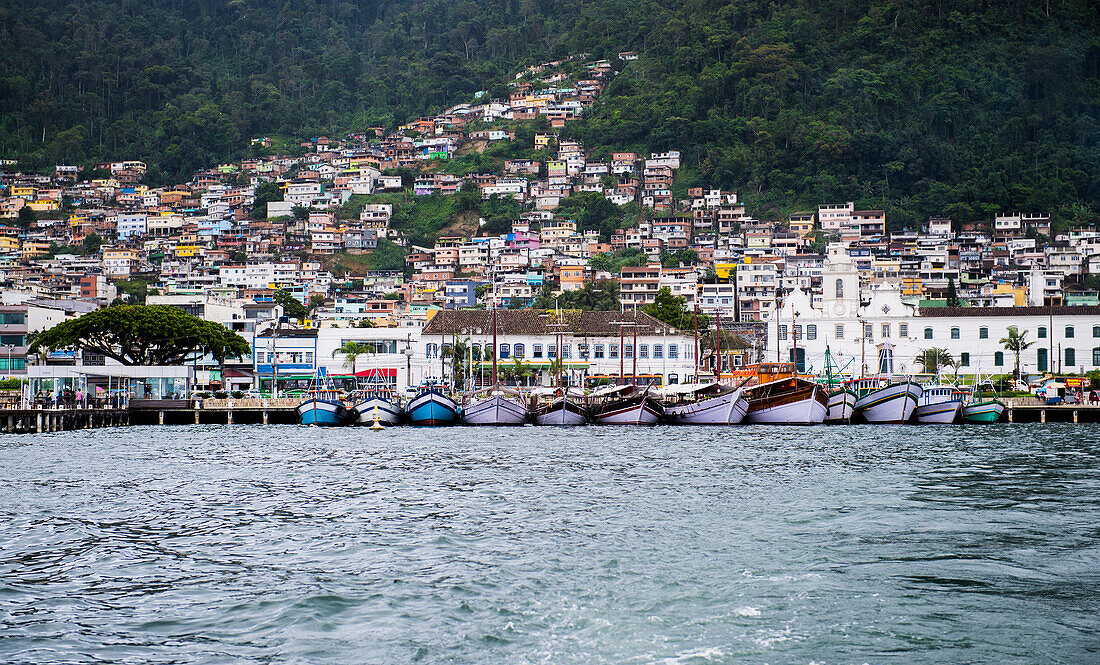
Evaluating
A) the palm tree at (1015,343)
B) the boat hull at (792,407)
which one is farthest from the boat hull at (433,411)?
the palm tree at (1015,343)

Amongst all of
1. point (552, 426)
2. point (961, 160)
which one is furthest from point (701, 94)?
point (552, 426)

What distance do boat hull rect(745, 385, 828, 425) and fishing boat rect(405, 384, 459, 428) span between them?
42.7ft

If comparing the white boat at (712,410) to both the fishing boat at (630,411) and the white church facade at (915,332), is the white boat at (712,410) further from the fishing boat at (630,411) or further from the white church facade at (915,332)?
the white church facade at (915,332)

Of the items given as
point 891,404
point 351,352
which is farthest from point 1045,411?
point 351,352

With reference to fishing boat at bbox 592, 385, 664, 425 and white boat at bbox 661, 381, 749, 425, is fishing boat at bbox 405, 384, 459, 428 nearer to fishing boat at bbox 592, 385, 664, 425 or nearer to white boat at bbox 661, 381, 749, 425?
fishing boat at bbox 592, 385, 664, 425

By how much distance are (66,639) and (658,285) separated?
11955 centimetres

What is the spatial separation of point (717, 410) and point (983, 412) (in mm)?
11470

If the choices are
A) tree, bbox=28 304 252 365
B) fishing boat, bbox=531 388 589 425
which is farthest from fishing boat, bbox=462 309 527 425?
tree, bbox=28 304 252 365

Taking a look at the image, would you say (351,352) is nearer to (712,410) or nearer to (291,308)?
(712,410)

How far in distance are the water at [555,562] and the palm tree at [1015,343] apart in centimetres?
3804

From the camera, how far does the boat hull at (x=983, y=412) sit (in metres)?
53.4

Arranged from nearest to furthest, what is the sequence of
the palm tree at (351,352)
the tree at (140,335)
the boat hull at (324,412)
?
1. the boat hull at (324,412)
2. the tree at (140,335)
3. the palm tree at (351,352)

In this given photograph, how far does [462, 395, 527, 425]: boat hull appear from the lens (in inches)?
2152

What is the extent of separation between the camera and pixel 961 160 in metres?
172
